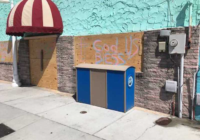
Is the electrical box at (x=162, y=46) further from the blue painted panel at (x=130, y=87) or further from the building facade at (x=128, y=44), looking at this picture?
the blue painted panel at (x=130, y=87)

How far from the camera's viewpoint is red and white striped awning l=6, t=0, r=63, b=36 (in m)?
6.96

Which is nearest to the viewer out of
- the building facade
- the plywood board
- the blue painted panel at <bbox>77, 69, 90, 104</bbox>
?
the building facade

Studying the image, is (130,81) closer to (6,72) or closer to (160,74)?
(160,74)

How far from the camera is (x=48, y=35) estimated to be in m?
8.46

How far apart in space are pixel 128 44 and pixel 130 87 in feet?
4.56

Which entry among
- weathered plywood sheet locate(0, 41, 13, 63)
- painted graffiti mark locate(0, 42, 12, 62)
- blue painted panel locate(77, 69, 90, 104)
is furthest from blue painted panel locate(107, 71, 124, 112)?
painted graffiti mark locate(0, 42, 12, 62)

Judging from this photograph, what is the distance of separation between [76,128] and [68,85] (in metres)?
3.49

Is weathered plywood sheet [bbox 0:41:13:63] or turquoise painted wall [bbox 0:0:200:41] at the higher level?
turquoise painted wall [bbox 0:0:200:41]

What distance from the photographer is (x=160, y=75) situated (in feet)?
17.9

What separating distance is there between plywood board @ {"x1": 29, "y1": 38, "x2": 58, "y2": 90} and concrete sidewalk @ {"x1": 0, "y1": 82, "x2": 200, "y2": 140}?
2.05 metres

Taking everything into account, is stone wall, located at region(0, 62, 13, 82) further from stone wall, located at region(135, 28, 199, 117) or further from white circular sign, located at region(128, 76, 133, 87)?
stone wall, located at region(135, 28, 199, 117)

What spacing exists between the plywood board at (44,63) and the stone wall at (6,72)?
A: 7.05ft

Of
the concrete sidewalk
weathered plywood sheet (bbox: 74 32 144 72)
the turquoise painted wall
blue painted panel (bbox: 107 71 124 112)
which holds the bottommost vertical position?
the concrete sidewalk

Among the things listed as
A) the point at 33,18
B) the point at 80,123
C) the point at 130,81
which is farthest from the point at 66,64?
the point at 80,123
